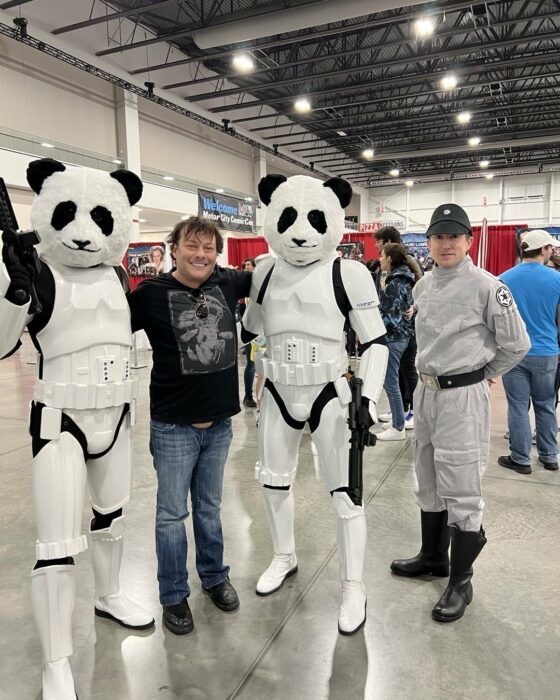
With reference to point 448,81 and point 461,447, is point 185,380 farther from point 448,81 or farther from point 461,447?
point 448,81

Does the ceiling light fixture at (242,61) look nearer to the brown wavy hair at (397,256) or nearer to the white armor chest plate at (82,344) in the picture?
the brown wavy hair at (397,256)

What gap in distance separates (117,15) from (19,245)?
8.80 metres

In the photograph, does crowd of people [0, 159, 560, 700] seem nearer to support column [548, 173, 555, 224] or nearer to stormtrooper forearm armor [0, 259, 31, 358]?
stormtrooper forearm armor [0, 259, 31, 358]

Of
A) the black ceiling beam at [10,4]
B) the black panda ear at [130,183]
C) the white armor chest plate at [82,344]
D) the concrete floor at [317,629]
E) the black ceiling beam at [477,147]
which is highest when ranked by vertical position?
the black ceiling beam at [477,147]

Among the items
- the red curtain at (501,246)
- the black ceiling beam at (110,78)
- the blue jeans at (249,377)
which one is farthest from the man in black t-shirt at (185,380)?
the red curtain at (501,246)

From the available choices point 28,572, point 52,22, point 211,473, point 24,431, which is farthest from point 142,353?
point 211,473

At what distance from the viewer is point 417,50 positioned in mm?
10438

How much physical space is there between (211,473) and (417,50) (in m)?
11.2

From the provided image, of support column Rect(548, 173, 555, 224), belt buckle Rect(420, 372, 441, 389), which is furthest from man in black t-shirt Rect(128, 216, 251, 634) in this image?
support column Rect(548, 173, 555, 224)

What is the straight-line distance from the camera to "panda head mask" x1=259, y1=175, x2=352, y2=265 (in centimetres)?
195

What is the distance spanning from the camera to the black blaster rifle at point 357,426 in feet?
6.20

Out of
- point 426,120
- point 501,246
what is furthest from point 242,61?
point 426,120

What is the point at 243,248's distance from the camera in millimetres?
11969

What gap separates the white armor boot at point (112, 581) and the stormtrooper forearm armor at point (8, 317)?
2.50 ft
